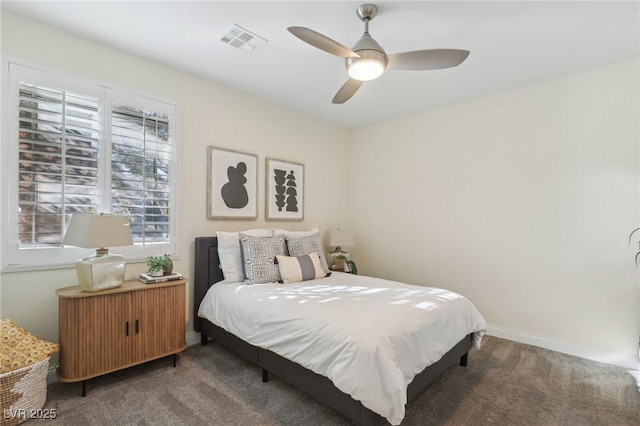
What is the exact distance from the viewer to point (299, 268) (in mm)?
3066

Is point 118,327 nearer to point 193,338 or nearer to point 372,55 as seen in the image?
point 193,338

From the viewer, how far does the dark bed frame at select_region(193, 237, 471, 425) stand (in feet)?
5.66

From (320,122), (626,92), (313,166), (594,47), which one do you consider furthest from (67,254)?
(626,92)

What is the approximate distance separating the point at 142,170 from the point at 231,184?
920 mm

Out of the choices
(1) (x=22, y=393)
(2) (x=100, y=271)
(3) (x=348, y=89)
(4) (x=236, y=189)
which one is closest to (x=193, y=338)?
(2) (x=100, y=271)

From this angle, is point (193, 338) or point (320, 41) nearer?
point (320, 41)

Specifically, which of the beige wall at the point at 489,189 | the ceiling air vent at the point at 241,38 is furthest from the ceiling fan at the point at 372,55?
the beige wall at the point at 489,189

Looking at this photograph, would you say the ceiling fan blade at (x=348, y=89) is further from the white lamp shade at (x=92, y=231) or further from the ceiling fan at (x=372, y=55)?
the white lamp shade at (x=92, y=231)

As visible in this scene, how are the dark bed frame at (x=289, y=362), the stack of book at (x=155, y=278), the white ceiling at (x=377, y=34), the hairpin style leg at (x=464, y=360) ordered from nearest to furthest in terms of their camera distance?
1. the dark bed frame at (x=289, y=362)
2. the white ceiling at (x=377, y=34)
3. the stack of book at (x=155, y=278)
4. the hairpin style leg at (x=464, y=360)

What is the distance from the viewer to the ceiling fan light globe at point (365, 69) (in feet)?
6.68

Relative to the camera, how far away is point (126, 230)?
2301 mm

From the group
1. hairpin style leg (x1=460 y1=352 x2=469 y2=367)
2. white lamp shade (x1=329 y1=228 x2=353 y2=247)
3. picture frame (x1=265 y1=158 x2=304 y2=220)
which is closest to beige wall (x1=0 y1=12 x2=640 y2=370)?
picture frame (x1=265 y1=158 x2=304 y2=220)

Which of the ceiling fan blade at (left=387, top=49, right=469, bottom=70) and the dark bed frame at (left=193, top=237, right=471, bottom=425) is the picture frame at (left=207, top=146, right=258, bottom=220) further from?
the ceiling fan blade at (left=387, top=49, right=469, bottom=70)

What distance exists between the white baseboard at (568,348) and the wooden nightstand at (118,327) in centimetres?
334
